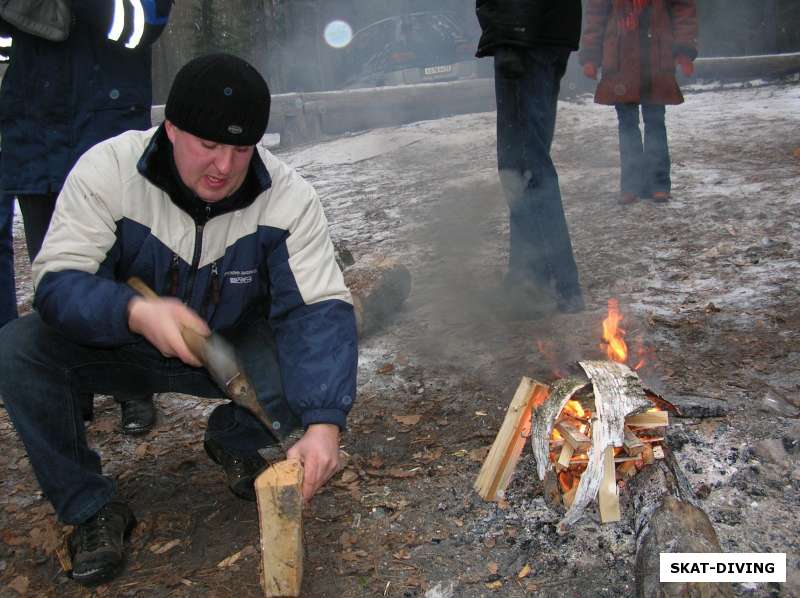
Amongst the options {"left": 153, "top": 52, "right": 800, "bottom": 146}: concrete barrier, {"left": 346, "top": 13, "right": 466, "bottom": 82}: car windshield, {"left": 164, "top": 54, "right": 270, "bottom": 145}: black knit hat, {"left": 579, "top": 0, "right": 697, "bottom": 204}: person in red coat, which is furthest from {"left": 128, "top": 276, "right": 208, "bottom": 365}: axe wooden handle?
{"left": 346, "top": 13, "right": 466, "bottom": 82}: car windshield

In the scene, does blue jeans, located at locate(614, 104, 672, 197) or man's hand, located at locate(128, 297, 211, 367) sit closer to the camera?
man's hand, located at locate(128, 297, 211, 367)

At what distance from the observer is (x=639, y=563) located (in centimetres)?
222

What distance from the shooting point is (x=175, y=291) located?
2.64 metres

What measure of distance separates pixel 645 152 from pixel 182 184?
489cm

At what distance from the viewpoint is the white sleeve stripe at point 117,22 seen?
11.0 feet

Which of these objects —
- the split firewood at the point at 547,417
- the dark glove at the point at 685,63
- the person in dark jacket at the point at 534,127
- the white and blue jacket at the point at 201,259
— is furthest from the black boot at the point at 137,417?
the dark glove at the point at 685,63

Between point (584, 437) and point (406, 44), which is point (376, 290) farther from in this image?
point (406, 44)

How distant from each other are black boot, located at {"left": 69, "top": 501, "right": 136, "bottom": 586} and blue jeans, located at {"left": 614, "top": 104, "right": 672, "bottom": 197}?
5148 mm

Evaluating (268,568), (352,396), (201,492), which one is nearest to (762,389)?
(352,396)

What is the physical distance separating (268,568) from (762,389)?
233cm

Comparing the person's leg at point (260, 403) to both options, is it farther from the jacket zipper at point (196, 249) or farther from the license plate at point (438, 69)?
the license plate at point (438, 69)

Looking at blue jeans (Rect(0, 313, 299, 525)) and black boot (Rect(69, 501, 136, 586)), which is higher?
blue jeans (Rect(0, 313, 299, 525))

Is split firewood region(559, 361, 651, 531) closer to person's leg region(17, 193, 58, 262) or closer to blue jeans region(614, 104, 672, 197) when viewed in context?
person's leg region(17, 193, 58, 262)

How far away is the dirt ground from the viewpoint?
8.16ft
